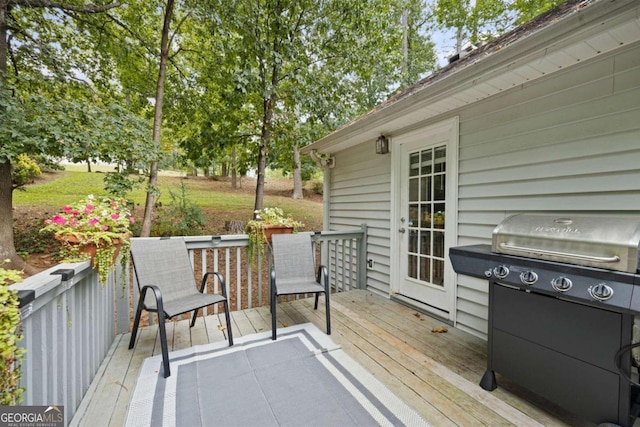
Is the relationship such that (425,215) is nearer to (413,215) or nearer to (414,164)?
(413,215)

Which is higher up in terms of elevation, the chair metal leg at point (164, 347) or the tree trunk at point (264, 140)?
the tree trunk at point (264, 140)

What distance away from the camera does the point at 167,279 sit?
8.42 ft

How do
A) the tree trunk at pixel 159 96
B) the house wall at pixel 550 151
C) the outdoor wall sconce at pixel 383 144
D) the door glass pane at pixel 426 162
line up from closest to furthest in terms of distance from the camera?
the house wall at pixel 550 151 < the door glass pane at pixel 426 162 < the outdoor wall sconce at pixel 383 144 < the tree trunk at pixel 159 96

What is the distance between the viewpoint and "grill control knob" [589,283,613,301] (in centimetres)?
133

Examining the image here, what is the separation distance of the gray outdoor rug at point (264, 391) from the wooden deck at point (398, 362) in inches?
5.0

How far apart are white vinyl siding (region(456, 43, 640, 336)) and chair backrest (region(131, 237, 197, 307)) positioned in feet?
9.36

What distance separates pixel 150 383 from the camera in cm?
200

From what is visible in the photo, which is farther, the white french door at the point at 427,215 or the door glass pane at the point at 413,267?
the door glass pane at the point at 413,267

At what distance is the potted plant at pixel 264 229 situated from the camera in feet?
10.7

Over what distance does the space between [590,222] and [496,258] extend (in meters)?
0.52

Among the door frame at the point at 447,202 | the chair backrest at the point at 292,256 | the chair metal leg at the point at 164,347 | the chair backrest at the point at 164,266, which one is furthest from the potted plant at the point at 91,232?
the door frame at the point at 447,202

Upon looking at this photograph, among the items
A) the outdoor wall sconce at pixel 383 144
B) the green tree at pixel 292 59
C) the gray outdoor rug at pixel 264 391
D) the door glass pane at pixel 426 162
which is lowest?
the gray outdoor rug at pixel 264 391

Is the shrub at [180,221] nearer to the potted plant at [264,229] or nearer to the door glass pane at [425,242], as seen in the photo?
the potted plant at [264,229]

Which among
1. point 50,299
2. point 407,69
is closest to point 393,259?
point 50,299
